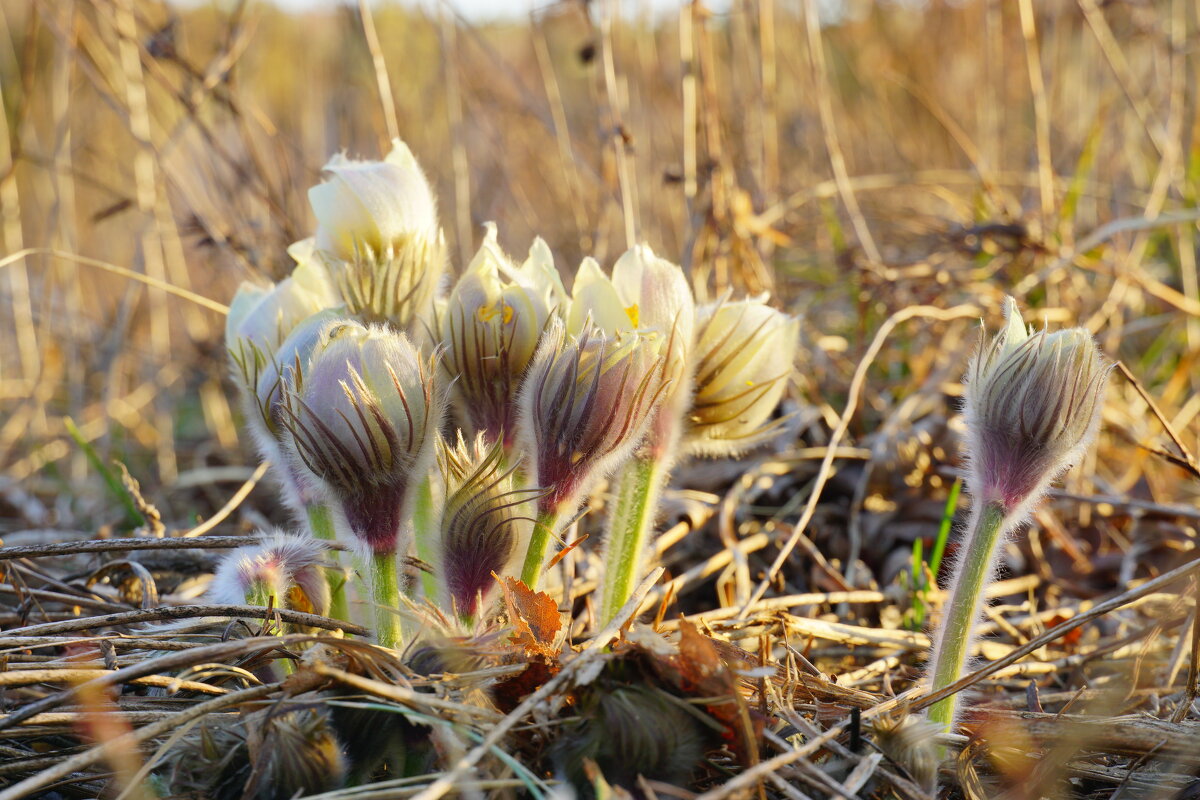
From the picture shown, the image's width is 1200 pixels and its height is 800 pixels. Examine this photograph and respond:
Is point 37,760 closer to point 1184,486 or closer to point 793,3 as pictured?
point 1184,486

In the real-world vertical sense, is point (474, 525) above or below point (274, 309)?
below

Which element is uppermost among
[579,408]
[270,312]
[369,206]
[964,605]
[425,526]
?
[369,206]

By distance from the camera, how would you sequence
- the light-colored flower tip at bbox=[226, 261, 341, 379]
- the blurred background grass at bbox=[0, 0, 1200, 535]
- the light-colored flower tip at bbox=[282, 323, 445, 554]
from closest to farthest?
the light-colored flower tip at bbox=[282, 323, 445, 554], the light-colored flower tip at bbox=[226, 261, 341, 379], the blurred background grass at bbox=[0, 0, 1200, 535]

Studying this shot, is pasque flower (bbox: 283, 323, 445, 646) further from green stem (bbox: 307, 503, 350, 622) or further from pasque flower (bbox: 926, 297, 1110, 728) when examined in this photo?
pasque flower (bbox: 926, 297, 1110, 728)

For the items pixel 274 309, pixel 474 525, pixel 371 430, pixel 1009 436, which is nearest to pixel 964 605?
pixel 1009 436

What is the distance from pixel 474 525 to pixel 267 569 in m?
0.22

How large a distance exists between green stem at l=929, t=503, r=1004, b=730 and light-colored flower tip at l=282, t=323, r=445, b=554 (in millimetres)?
542

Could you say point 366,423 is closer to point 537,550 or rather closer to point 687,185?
point 537,550

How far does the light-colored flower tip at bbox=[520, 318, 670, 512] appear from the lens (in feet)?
2.96

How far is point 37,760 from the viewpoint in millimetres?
840

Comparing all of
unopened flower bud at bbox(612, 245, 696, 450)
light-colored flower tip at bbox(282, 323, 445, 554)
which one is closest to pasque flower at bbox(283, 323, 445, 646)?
light-colored flower tip at bbox(282, 323, 445, 554)

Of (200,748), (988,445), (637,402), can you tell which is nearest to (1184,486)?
(988,445)

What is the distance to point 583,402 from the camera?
91 cm

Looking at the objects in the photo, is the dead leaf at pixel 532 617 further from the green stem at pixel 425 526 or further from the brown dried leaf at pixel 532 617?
the green stem at pixel 425 526
